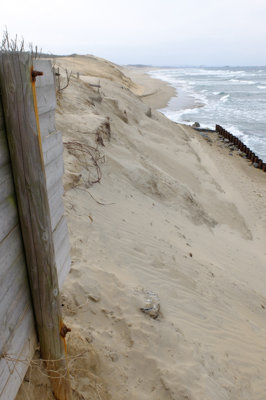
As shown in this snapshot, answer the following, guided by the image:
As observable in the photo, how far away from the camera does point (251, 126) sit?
22.1 meters

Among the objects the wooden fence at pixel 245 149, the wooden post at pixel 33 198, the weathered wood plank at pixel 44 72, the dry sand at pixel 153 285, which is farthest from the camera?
the wooden fence at pixel 245 149

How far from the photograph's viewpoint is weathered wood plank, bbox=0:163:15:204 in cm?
136

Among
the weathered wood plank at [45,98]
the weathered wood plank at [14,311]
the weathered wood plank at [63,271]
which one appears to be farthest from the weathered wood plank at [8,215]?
the weathered wood plank at [63,271]

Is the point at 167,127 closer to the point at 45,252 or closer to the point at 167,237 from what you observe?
the point at 167,237

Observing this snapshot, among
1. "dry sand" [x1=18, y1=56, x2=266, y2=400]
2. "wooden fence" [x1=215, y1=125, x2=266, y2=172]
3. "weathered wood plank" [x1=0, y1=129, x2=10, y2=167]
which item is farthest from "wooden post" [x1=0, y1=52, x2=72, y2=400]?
"wooden fence" [x1=215, y1=125, x2=266, y2=172]

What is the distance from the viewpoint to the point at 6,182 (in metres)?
1.40

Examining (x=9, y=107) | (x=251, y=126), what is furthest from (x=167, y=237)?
(x=251, y=126)

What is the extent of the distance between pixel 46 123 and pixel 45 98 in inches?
5.3

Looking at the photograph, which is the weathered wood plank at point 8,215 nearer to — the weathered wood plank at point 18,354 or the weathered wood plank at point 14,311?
the weathered wood plank at point 14,311

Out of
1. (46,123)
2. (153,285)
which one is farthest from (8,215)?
(153,285)

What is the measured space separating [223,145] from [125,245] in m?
14.2

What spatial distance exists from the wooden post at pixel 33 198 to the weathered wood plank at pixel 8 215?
0.03 meters

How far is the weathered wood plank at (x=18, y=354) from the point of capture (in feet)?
4.83

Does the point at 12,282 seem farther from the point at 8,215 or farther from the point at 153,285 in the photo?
the point at 153,285
